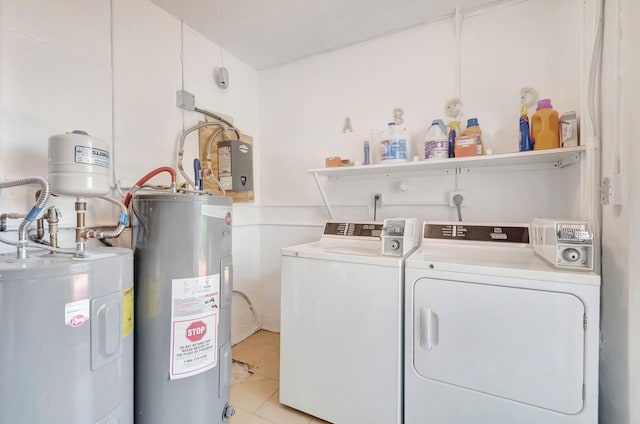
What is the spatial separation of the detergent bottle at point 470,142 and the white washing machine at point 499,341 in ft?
1.98

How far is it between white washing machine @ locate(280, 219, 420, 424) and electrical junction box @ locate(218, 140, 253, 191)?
2.64 ft

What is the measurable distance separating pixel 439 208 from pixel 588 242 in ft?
2.97

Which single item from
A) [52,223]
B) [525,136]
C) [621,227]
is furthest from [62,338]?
[525,136]

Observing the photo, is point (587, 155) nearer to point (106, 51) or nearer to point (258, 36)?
point (258, 36)

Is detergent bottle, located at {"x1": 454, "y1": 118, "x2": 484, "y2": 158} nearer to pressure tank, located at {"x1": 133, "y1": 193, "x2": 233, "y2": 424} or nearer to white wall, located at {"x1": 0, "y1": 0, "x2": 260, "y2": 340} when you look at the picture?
pressure tank, located at {"x1": 133, "y1": 193, "x2": 233, "y2": 424}

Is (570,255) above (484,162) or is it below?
below

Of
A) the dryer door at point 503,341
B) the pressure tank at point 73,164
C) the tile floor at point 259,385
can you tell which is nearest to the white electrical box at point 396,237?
the dryer door at point 503,341

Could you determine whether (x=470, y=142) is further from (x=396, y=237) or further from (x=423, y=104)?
(x=396, y=237)

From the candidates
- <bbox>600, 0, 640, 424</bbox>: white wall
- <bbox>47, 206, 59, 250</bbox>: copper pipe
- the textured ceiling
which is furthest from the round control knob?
<bbox>47, 206, 59, 250</bbox>: copper pipe

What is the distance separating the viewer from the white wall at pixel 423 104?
5.51 ft

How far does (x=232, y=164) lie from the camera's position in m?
2.10

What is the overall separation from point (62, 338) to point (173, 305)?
368mm

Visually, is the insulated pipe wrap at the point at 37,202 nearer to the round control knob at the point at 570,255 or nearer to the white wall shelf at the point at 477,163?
the white wall shelf at the point at 477,163

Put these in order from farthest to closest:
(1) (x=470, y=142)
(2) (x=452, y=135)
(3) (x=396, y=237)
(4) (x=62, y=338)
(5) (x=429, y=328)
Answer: (2) (x=452, y=135), (1) (x=470, y=142), (3) (x=396, y=237), (5) (x=429, y=328), (4) (x=62, y=338)
